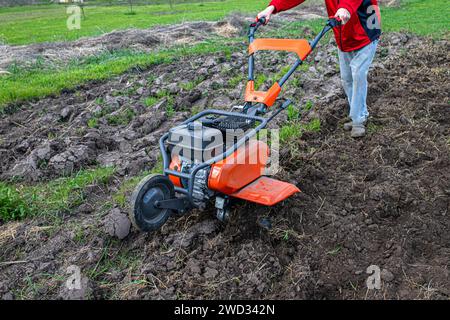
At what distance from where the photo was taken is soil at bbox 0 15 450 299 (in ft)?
10.1

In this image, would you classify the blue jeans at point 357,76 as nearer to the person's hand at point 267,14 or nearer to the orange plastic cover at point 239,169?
the person's hand at point 267,14

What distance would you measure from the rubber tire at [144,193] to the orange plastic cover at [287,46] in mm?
1558

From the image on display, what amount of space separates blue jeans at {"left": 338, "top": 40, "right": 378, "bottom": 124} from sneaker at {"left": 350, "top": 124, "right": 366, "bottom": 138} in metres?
0.05

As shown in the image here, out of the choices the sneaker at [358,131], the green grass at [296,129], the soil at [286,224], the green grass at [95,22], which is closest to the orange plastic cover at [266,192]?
the soil at [286,224]

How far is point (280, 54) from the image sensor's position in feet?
28.9

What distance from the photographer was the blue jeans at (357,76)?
4.81 metres

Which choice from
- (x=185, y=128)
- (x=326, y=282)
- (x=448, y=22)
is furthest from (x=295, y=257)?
(x=448, y=22)

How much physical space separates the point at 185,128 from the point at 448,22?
400 inches

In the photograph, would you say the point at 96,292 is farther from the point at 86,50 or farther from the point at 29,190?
the point at 86,50

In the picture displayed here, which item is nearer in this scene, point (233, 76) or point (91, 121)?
point (91, 121)

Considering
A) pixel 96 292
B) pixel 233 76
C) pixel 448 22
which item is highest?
pixel 448 22

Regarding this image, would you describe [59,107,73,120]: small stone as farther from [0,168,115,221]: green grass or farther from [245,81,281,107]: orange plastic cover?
[245,81,281,107]: orange plastic cover

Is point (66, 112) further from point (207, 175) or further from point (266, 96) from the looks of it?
point (207, 175)

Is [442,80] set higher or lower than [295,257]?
higher
